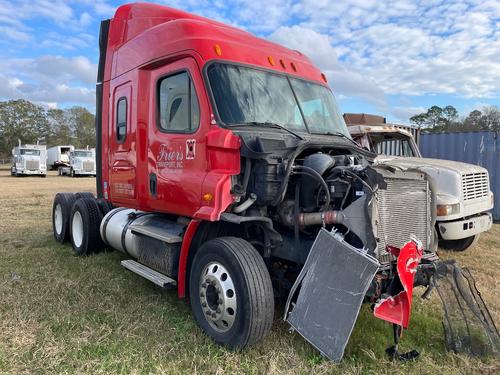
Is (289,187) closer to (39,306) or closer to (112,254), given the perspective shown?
(39,306)

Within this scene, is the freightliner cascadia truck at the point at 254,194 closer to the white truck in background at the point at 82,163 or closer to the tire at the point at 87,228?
the tire at the point at 87,228

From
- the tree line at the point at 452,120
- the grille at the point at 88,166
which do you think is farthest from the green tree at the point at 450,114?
the grille at the point at 88,166

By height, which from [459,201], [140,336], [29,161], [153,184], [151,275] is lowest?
[140,336]

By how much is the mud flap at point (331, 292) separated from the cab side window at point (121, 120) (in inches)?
125

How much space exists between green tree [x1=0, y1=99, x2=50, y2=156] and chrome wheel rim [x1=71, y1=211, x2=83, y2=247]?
66.3 meters

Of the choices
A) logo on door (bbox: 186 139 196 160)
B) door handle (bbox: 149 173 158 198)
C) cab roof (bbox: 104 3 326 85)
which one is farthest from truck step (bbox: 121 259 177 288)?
cab roof (bbox: 104 3 326 85)

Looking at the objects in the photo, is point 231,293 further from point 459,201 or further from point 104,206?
point 459,201

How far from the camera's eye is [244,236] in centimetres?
429

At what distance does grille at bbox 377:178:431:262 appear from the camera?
352cm

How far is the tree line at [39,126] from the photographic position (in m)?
65.1

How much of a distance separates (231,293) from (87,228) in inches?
150

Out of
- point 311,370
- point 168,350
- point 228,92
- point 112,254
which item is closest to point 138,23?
point 228,92

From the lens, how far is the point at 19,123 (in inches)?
2581

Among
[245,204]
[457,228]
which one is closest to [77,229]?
[245,204]
